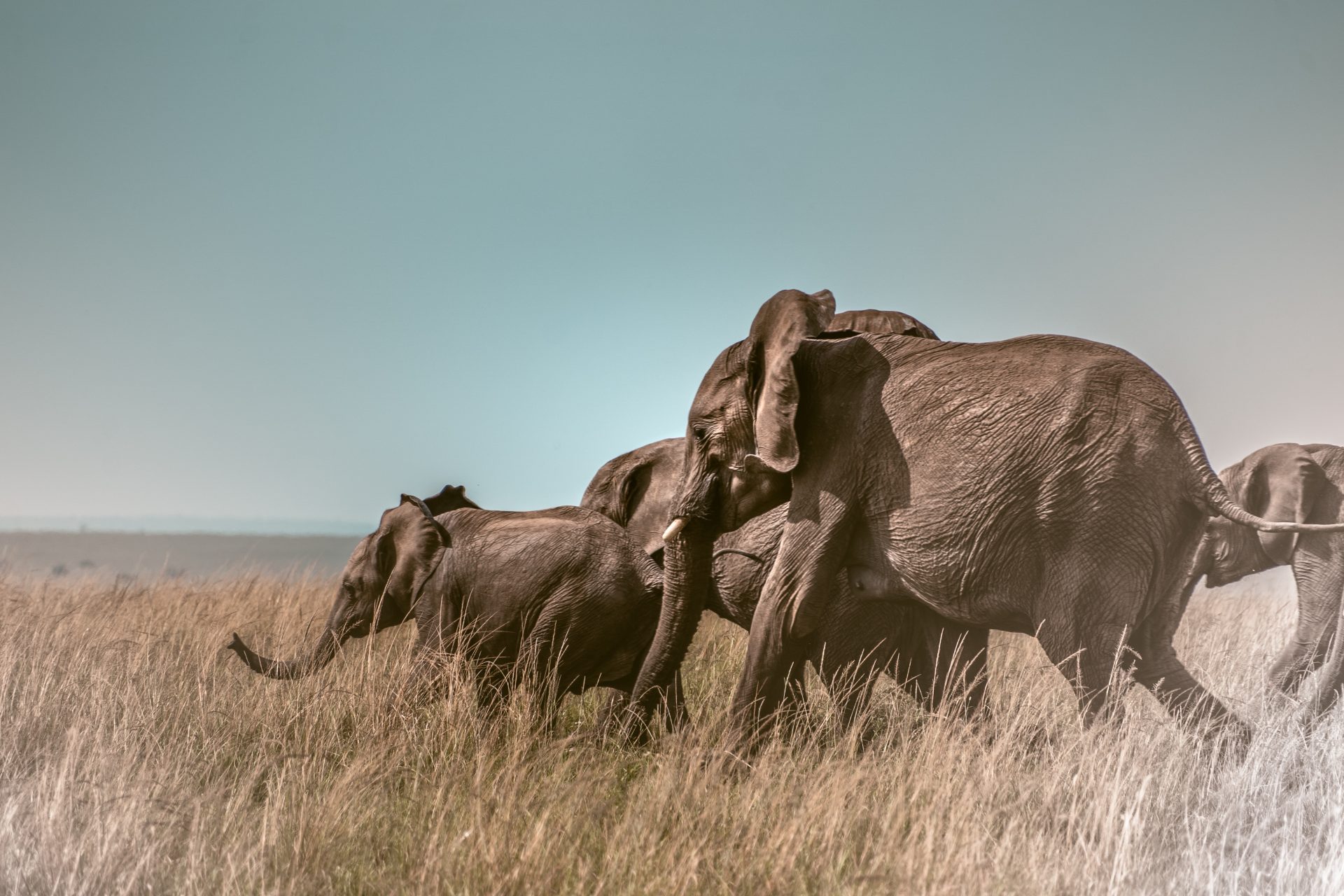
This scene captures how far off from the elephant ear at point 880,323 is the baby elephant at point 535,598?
1739 millimetres

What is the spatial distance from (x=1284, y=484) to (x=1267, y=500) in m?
0.28

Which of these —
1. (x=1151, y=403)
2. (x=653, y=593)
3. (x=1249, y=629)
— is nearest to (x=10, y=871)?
(x=653, y=593)

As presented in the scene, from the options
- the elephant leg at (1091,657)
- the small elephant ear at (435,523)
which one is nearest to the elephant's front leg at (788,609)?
the elephant leg at (1091,657)

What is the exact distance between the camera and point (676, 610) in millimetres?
6238

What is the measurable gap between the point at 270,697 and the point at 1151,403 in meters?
4.97

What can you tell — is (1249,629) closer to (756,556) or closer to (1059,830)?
(756,556)

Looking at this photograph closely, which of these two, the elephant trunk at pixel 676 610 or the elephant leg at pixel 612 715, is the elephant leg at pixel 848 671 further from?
the elephant leg at pixel 612 715

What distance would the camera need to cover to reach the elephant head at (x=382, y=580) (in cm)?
746

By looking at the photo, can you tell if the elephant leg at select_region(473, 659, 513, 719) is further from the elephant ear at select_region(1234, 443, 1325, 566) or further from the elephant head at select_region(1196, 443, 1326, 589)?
the elephant ear at select_region(1234, 443, 1325, 566)

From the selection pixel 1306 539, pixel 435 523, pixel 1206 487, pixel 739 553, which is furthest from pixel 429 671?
pixel 1306 539

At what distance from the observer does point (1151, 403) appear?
185 inches

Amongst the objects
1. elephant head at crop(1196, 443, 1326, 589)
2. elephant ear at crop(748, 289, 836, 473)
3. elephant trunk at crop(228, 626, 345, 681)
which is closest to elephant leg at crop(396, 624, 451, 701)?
elephant trunk at crop(228, 626, 345, 681)

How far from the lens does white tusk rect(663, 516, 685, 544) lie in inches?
236

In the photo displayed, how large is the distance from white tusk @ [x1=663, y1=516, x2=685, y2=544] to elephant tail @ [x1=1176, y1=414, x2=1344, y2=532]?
2356mm
